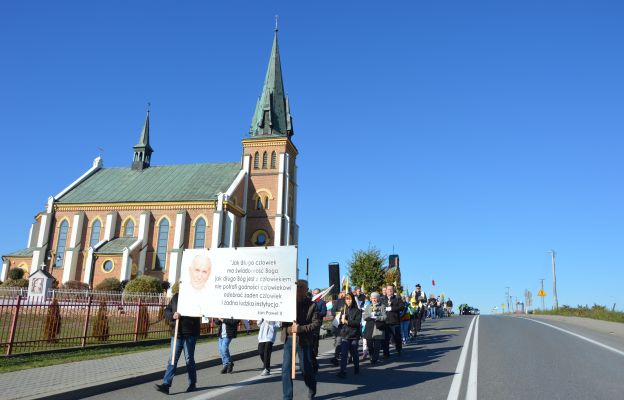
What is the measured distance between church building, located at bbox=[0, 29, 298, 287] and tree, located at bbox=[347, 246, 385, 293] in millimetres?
15524

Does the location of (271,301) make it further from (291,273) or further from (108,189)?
(108,189)

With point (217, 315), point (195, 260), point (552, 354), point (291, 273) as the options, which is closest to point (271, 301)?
point (291, 273)

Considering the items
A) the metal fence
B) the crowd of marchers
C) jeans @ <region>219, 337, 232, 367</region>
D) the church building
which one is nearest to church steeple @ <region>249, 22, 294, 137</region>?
the church building

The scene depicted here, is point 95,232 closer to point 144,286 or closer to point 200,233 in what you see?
point 200,233

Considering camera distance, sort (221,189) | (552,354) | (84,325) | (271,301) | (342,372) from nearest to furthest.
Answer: (271,301), (342,372), (552,354), (84,325), (221,189)

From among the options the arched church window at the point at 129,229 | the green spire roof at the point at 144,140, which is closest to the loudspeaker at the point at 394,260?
the arched church window at the point at 129,229

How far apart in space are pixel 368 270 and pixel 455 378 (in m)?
24.0

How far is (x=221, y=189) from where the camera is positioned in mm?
47969

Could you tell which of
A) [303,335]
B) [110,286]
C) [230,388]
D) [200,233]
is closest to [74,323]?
[230,388]

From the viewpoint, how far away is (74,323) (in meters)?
13.5

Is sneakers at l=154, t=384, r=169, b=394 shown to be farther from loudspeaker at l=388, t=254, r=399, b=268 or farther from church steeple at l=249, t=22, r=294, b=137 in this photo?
church steeple at l=249, t=22, r=294, b=137

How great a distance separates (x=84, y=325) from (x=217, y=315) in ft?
23.9

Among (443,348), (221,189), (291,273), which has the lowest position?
(443,348)

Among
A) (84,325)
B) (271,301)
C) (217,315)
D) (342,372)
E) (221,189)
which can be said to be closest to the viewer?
(271,301)
